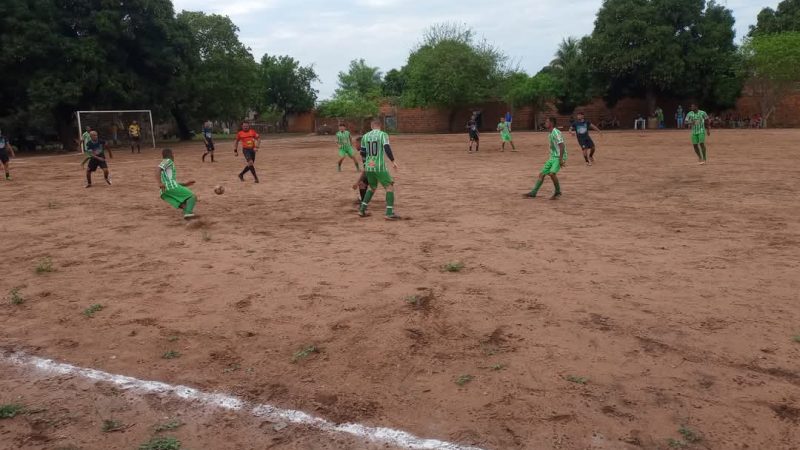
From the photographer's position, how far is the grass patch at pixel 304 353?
15.3ft

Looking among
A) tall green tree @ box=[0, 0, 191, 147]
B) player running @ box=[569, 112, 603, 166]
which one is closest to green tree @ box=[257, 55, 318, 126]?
tall green tree @ box=[0, 0, 191, 147]

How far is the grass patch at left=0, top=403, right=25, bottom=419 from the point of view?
3.90 meters

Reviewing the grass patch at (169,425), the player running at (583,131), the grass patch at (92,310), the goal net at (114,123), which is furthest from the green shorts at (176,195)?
the goal net at (114,123)

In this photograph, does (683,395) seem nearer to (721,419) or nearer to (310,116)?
(721,419)

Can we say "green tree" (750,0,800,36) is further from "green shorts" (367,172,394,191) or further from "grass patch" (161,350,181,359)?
"grass patch" (161,350,181,359)

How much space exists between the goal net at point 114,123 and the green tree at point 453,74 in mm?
21506

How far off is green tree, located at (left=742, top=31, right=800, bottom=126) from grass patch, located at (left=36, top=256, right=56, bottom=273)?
135ft

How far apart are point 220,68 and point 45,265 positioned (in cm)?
3888

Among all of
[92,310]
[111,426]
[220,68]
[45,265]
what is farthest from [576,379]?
[220,68]

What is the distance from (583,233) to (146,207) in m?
8.55

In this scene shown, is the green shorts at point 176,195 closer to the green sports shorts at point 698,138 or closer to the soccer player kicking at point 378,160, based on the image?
the soccer player kicking at point 378,160

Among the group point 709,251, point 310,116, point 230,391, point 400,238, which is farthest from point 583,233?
point 310,116

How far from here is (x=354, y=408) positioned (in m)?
3.94

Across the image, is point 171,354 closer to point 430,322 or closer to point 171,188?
point 430,322
